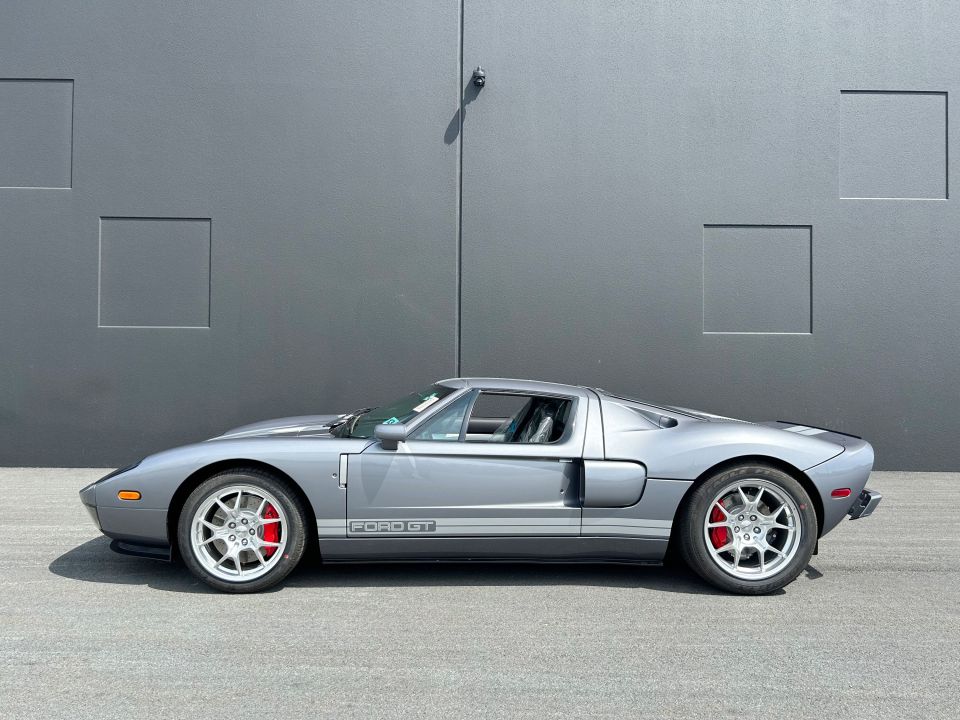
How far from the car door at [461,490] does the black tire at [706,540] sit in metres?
0.61

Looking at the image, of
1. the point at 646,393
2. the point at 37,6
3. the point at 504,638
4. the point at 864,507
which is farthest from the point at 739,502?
the point at 37,6

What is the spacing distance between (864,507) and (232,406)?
614cm

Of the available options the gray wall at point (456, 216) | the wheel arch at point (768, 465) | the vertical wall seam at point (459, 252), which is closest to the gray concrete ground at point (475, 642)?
the wheel arch at point (768, 465)

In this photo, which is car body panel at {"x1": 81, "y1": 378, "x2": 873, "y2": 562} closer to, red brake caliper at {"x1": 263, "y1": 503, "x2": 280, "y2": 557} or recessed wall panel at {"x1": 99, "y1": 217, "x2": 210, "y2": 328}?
red brake caliper at {"x1": 263, "y1": 503, "x2": 280, "y2": 557}

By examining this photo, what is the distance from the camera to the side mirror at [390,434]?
428 centimetres

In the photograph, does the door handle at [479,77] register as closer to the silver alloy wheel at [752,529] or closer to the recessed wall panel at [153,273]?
the recessed wall panel at [153,273]

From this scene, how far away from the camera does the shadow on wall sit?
859 centimetres

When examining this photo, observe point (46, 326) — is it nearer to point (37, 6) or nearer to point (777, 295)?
point (37, 6)

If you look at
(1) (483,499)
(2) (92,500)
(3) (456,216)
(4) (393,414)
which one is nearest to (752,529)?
(1) (483,499)

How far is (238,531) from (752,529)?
270 centimetres

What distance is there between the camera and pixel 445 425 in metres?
4.52

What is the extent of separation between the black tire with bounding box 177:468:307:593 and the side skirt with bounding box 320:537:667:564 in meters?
0.15

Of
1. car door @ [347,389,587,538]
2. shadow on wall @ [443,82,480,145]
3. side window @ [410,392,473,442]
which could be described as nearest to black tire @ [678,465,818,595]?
car door @ [347,389,587,538]

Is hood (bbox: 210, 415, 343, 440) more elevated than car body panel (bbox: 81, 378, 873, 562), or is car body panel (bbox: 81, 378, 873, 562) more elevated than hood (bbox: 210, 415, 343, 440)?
hood (bbox: 210, 415, 343, 440)
